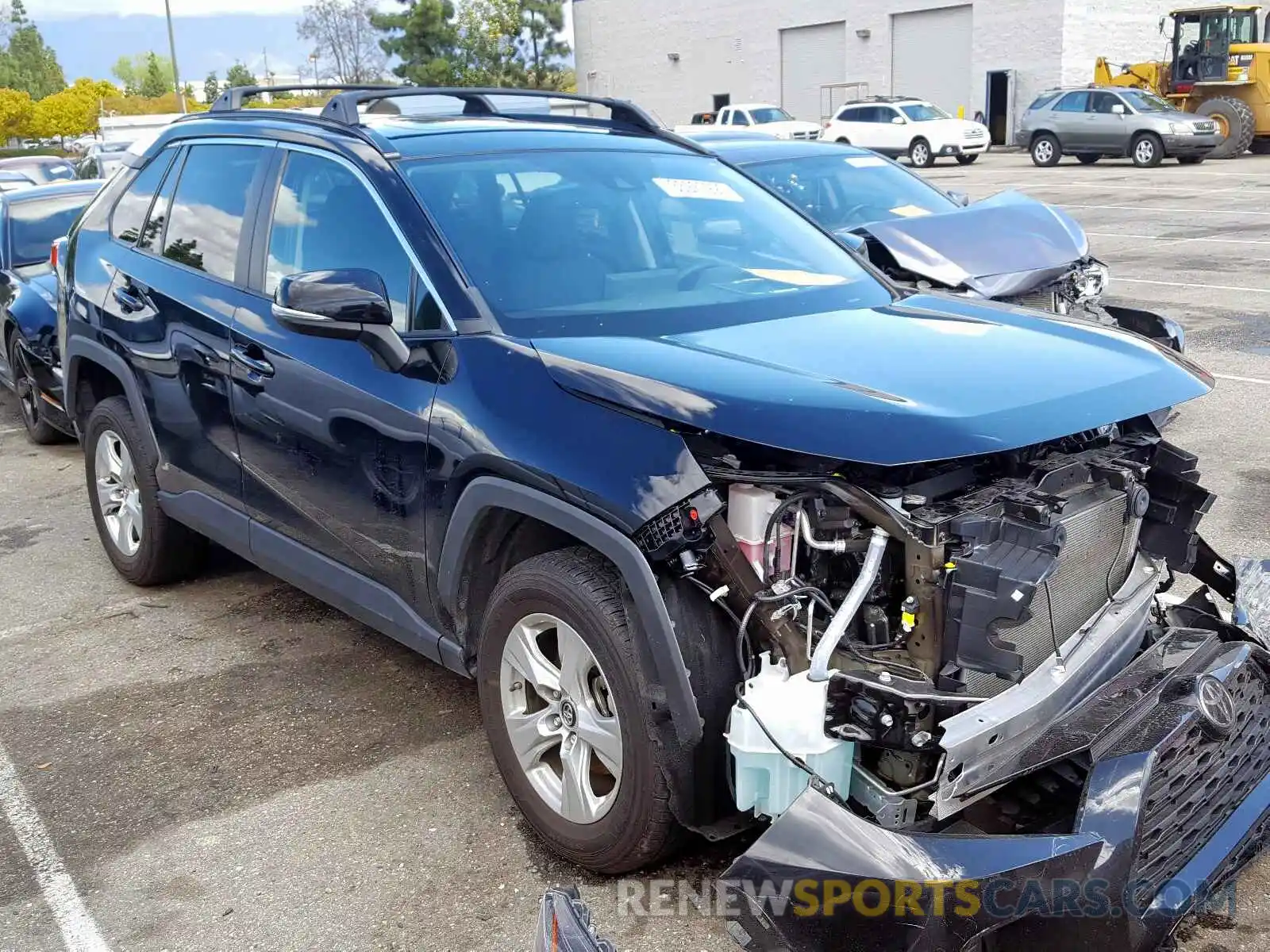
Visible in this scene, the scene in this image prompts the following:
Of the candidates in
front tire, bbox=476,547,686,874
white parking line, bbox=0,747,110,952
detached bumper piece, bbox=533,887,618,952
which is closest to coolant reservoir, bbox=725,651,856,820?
front tire, bbox=476,547,686,874

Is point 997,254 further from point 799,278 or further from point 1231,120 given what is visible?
point 1231,120

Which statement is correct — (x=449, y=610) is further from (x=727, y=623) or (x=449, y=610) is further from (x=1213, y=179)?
(x=1213, y=179)

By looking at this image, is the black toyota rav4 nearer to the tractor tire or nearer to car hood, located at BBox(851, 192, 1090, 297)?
car hood, located at BBox(851, 192, 1090, 297)

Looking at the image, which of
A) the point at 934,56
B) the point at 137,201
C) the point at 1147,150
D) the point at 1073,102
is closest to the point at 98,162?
the point at 137,201

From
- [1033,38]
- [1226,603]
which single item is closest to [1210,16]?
[1033,38]

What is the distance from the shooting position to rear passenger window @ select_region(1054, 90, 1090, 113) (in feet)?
92.3

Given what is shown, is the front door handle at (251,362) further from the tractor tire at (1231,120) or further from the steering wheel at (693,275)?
the tractor tire at (1231,120)

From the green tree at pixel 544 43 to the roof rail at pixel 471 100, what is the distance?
62889 millimetres

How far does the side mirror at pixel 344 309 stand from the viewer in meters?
3.33

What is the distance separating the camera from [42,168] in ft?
56.2

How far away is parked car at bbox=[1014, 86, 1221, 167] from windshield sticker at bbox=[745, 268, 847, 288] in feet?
84.5

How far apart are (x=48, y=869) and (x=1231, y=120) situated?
29749 mm

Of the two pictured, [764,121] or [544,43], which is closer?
[764,121]

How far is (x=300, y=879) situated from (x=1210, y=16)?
3086 centimetres
